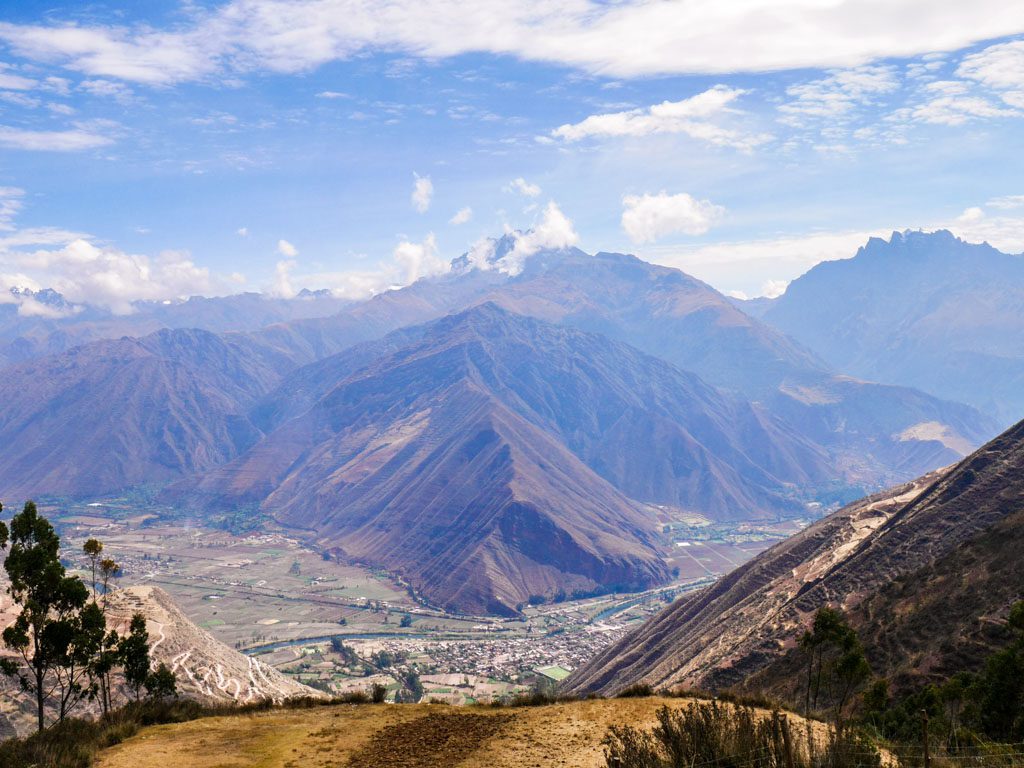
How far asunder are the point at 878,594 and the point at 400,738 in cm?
5620

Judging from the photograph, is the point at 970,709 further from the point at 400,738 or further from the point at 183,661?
the point at 183,661

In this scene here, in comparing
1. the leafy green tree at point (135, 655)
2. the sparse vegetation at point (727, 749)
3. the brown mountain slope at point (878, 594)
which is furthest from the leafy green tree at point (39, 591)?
the brown mountain slope at point (878, 594)

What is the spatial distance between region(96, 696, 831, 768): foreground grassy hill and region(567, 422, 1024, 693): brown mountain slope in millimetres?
31426

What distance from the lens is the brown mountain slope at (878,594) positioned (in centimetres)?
5741

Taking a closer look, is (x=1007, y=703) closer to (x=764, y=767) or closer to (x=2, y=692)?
(x=764, y=767)

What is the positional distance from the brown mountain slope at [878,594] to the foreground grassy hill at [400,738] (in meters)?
31.4

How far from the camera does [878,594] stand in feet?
235

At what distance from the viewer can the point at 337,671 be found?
500 feet

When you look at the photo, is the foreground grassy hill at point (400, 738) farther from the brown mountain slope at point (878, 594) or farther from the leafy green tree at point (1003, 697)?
the brown mountain slope at point (878, 594)

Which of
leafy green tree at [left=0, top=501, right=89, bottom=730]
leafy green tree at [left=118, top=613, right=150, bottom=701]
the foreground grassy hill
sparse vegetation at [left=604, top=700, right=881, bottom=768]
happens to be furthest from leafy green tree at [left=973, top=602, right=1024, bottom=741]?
leafy green tree at [left=118, top=613, right=150, bottom=701]

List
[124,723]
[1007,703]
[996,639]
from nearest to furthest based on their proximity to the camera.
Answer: [124,723], [1007,703], [996,639]

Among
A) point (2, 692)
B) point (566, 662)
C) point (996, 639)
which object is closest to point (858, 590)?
point (996, 639)

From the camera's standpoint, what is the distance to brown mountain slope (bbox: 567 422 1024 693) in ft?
188

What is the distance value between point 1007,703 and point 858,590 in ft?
145
